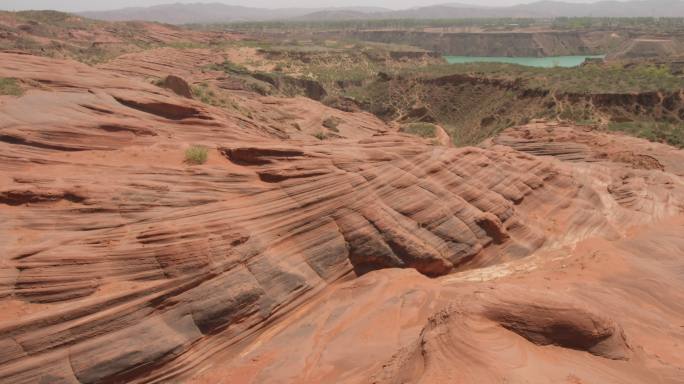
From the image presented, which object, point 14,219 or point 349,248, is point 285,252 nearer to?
point 349,248

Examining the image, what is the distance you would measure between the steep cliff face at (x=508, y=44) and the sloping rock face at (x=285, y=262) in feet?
435

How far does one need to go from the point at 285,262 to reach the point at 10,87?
365 inches

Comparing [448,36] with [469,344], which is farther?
[448,36]

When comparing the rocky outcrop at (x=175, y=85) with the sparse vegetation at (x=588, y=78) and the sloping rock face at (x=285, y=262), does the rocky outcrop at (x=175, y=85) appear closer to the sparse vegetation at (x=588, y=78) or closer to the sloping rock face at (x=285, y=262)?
the sloping rock face at (x=285, y=262)

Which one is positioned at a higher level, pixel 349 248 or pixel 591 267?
pixel 349 248

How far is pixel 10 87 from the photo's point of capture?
12.8 meters

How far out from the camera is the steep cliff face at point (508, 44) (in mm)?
134750

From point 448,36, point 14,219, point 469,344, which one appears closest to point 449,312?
point 469,344

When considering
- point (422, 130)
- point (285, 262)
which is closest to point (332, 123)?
point (422, 130)

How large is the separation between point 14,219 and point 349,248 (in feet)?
22.0

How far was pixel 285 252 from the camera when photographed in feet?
33.9

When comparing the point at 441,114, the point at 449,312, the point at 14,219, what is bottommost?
the point at 441,114

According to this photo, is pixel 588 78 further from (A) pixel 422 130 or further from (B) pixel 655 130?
(A) pixel 422 130

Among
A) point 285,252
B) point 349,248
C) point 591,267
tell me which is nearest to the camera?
point 285,252
